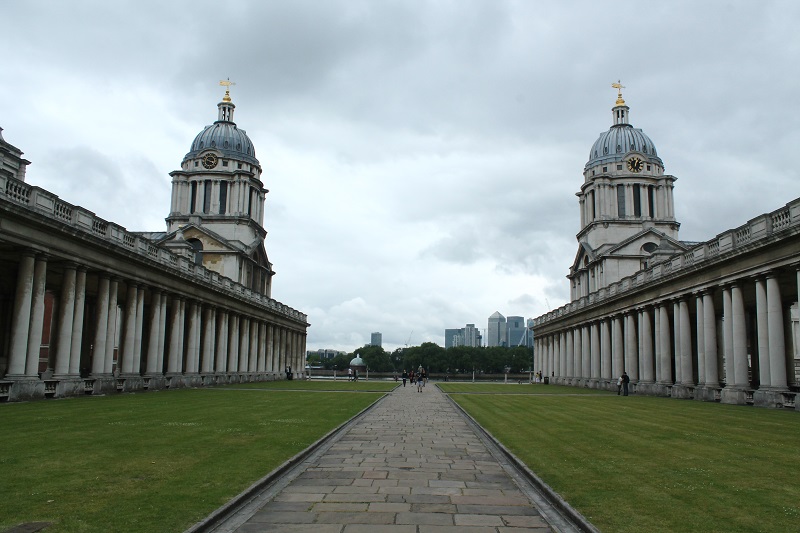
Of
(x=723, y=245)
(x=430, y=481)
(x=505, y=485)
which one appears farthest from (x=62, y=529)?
(x=723, y=245)

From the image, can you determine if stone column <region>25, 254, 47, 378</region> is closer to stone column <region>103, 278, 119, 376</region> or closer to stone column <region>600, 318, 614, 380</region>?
stone column <region>103, 278, 119, 376</region>

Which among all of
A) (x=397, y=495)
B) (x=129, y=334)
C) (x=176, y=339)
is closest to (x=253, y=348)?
(x=176, y=339)

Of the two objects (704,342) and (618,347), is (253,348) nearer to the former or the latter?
(618,347)

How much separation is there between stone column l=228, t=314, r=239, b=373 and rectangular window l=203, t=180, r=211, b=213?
31.5m

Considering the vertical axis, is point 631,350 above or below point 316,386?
above

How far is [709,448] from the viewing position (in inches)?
673

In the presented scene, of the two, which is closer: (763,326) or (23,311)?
(23,311)

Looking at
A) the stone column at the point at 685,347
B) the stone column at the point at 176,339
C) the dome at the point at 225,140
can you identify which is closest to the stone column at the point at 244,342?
the stone column at the point at 176,339

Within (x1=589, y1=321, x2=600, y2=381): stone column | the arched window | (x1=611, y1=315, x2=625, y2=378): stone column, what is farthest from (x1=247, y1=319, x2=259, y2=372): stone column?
(x1=611, y1=315, x2=625, y2=378): stone column

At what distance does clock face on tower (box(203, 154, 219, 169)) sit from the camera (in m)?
97.3

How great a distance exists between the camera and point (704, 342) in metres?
43.5

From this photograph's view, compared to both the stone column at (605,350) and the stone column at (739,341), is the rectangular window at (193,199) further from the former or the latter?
the stone column at (739,341)

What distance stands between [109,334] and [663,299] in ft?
130

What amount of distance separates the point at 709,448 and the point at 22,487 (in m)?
15.6
